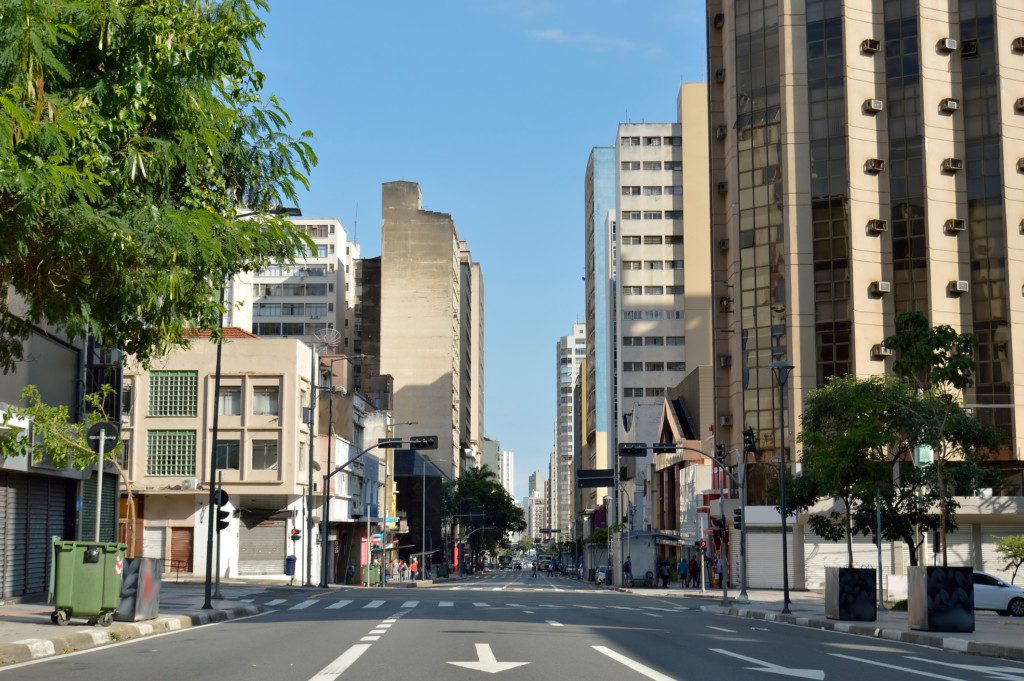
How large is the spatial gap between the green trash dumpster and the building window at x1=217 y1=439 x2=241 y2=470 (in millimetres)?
41219

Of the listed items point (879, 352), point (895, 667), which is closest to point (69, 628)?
Answer: point (895, 667)

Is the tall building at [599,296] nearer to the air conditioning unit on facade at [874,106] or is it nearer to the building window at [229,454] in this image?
the air conditioning unit on facade at [874,106]

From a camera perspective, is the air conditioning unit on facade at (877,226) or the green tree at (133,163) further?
the air conditioning unit on facade at (877,226)

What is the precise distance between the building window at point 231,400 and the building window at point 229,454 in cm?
160

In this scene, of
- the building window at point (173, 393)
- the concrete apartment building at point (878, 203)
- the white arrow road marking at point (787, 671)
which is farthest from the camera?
the concrete apartment building at point (878, 203)

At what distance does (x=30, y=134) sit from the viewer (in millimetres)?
9984

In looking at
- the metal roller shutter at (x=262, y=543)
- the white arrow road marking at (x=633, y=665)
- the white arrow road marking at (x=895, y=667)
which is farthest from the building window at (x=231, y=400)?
the white arrow road marking at (x=895, y=667)

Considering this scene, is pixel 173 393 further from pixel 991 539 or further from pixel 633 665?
pixel 633 665

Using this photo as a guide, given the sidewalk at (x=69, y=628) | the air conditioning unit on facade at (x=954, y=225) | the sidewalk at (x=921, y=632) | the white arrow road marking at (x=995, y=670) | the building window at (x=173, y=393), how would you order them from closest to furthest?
the white arrow road marking at (x=995, y=670) → the sidewalk at (x=69, y=628) → the sidewalk at (x=921, y=632) → the building window at (x=173, y=393) → the air conditioning unit on facade at (x=954, y=225)

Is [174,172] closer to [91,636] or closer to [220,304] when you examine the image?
[220,304]

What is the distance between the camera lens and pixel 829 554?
60.9m

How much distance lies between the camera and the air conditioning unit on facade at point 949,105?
62.8m

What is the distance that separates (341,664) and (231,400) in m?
50.6

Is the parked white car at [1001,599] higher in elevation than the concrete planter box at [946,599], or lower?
lower
